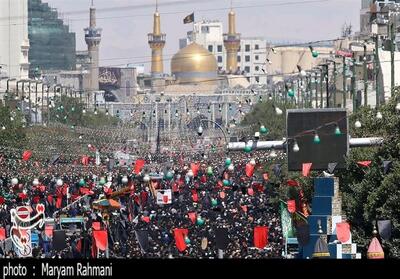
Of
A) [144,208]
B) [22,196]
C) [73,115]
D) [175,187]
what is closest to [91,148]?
[175,187]

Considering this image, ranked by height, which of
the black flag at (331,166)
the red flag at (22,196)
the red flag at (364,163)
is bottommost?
the red flag at (22,196)

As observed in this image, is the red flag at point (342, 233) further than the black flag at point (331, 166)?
No

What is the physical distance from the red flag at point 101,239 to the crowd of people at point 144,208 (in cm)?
23

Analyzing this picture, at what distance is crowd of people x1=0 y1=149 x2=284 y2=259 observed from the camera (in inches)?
1622

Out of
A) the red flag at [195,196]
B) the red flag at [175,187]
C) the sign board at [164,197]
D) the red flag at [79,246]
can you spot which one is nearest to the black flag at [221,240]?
the red flag at [79,246]

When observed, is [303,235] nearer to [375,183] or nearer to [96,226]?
[375,183]

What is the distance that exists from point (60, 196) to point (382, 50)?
43580 mm

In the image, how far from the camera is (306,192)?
51.2 meters

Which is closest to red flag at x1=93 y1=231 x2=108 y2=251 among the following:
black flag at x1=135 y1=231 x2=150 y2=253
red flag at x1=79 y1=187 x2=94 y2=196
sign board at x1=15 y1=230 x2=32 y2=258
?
black flag at x1=135 y1=231 x2=150 y2=253

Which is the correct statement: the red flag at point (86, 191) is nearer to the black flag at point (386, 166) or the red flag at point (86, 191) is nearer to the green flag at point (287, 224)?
the green flag at point (287, 224)

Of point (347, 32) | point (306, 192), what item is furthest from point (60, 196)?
point (347, 32)

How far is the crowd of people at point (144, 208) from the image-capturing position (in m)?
41.2

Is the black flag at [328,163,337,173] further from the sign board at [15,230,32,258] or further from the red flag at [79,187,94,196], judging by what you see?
the red flag at [79,187,94,196]

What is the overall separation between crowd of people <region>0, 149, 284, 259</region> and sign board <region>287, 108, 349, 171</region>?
2.16 meters
